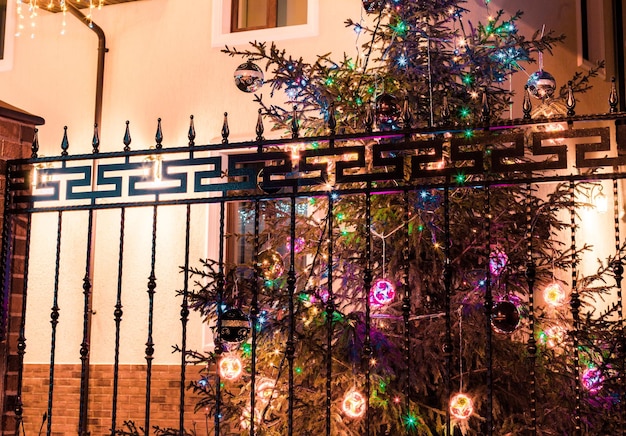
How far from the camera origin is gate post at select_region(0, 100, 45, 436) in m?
4.67

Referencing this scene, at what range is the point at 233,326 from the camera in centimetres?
440

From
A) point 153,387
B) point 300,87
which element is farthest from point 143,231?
point 300,87

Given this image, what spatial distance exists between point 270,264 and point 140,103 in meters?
5.87

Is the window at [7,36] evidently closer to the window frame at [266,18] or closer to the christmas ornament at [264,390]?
the window frame at [266,18]

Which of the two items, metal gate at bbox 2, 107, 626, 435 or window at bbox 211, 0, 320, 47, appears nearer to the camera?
metal gate at bbox 2, 107, 626, 435

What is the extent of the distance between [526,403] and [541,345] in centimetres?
44

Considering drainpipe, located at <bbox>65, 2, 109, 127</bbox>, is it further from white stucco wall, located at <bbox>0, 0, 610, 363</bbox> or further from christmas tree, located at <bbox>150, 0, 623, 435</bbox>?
christmas tree, located at <bbox>150, 0, 623, 435</bbox>

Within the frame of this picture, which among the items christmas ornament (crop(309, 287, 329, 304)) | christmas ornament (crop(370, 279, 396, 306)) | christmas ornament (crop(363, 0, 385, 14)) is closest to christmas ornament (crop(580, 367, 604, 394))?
christmas ornament (crop(370, 279, 396, 306))

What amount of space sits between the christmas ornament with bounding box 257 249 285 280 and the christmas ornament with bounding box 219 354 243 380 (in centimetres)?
63

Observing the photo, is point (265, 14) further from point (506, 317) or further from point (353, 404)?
point (506, 317)

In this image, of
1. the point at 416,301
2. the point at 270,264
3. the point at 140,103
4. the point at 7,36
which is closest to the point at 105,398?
the point at 140,103

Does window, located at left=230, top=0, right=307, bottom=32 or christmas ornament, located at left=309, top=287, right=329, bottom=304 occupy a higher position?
window, located at left=230, top=0, right=307, bottom=32

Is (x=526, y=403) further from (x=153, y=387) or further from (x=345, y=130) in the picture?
(x=153, y=387)

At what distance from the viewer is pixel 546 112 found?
20.6 ft
